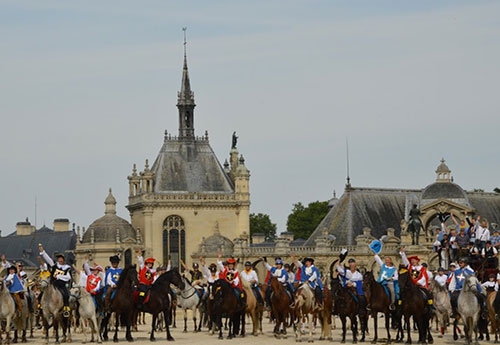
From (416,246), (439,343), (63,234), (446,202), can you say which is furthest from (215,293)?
(63,234)

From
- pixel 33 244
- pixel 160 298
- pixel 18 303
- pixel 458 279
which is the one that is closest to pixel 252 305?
pixel 160 298

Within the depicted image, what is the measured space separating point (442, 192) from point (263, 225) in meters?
64.4

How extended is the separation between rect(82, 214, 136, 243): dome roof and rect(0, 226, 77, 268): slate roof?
18724mm

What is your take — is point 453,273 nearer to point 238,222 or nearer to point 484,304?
point 484,304

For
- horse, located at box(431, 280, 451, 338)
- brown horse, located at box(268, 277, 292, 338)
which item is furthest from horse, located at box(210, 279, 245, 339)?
horse, located at box(431, 280, 451, 338)

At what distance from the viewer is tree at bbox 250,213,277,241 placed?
6132 inches

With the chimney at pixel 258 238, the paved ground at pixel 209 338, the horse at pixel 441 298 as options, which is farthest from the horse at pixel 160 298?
the chimney at pixel 258 238

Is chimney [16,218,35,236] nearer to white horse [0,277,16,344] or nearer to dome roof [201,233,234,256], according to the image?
dome roof [201,233,234,256]

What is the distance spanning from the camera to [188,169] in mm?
112438

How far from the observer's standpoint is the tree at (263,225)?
155750 mm

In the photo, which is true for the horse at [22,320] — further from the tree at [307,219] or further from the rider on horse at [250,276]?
the tree at [307,219]

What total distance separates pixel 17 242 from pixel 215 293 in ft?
307

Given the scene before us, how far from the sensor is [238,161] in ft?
379

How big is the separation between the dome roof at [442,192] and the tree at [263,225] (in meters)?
60.4
